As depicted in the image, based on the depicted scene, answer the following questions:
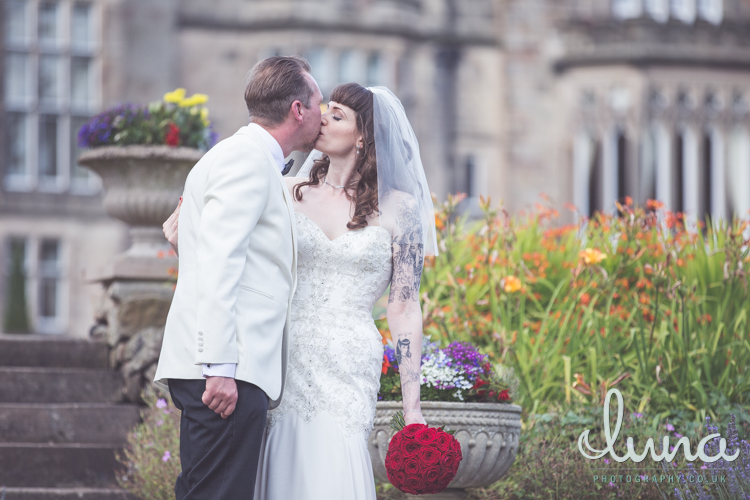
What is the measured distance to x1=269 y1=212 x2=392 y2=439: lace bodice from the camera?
3082mm

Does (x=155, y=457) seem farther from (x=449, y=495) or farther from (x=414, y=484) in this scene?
(x=414, y=484)

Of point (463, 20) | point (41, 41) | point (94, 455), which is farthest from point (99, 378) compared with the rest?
point (463, 20)

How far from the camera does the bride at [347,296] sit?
119 inches

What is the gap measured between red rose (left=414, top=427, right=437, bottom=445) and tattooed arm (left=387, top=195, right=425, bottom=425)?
0.70ft

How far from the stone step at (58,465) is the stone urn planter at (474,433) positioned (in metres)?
1.97

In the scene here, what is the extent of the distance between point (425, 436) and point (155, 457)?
227 centimetres

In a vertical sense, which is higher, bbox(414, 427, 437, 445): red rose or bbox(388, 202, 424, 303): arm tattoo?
bbox(388, 202, 424, 303): arm tattoo

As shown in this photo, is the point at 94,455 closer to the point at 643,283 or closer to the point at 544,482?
the point at 544,482

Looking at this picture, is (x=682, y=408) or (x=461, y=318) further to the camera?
(x=461, y=318)

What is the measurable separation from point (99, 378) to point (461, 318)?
2564mm

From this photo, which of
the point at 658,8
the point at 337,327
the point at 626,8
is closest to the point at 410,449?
the point at 337,327

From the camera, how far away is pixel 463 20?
18844 millimetres

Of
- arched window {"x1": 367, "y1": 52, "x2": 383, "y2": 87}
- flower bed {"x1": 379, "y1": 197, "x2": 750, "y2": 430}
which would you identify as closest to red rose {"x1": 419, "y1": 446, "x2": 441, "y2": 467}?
flower bed {"x1": 379, "y1": 197, "x2": 750, "y2": 430}

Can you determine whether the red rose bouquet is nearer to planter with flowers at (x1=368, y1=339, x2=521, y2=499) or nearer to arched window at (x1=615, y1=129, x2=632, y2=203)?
planter with flowers at (x1=368, y1=339, x2=521, y2=499)
